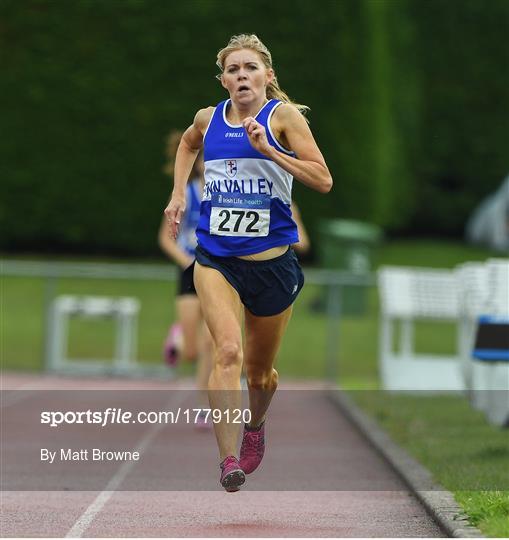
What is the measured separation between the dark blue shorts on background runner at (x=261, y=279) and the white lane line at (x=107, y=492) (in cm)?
120

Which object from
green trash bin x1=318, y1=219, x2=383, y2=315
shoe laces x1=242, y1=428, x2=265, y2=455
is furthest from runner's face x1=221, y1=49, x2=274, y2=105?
green trash bin x1=318, y1=219, x2=383, y2=315

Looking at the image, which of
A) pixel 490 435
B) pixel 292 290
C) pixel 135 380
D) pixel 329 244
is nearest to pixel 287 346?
pixel 135 380

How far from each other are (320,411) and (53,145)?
12.5 metres

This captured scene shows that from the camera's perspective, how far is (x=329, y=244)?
78.2 feet

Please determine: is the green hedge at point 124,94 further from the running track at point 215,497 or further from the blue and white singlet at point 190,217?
the running track at point 215,497

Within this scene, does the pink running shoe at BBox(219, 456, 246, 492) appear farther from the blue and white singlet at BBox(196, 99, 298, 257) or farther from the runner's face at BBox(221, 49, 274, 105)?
the runner's face at BBox(221, 49, 274, 105)

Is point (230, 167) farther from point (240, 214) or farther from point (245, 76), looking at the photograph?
point (245, 76)

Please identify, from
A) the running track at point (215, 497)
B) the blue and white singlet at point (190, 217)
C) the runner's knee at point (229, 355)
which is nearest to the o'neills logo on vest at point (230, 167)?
the runner's knee at point (229, 355)

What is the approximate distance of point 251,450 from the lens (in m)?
7.67

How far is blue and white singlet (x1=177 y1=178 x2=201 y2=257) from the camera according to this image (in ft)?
37.7

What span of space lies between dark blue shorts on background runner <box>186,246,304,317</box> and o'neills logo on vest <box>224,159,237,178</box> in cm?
41

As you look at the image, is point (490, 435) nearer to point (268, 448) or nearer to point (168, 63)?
point (268, 448)

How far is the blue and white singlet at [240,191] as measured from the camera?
24.3ft

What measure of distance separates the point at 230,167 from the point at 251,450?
1.33m
